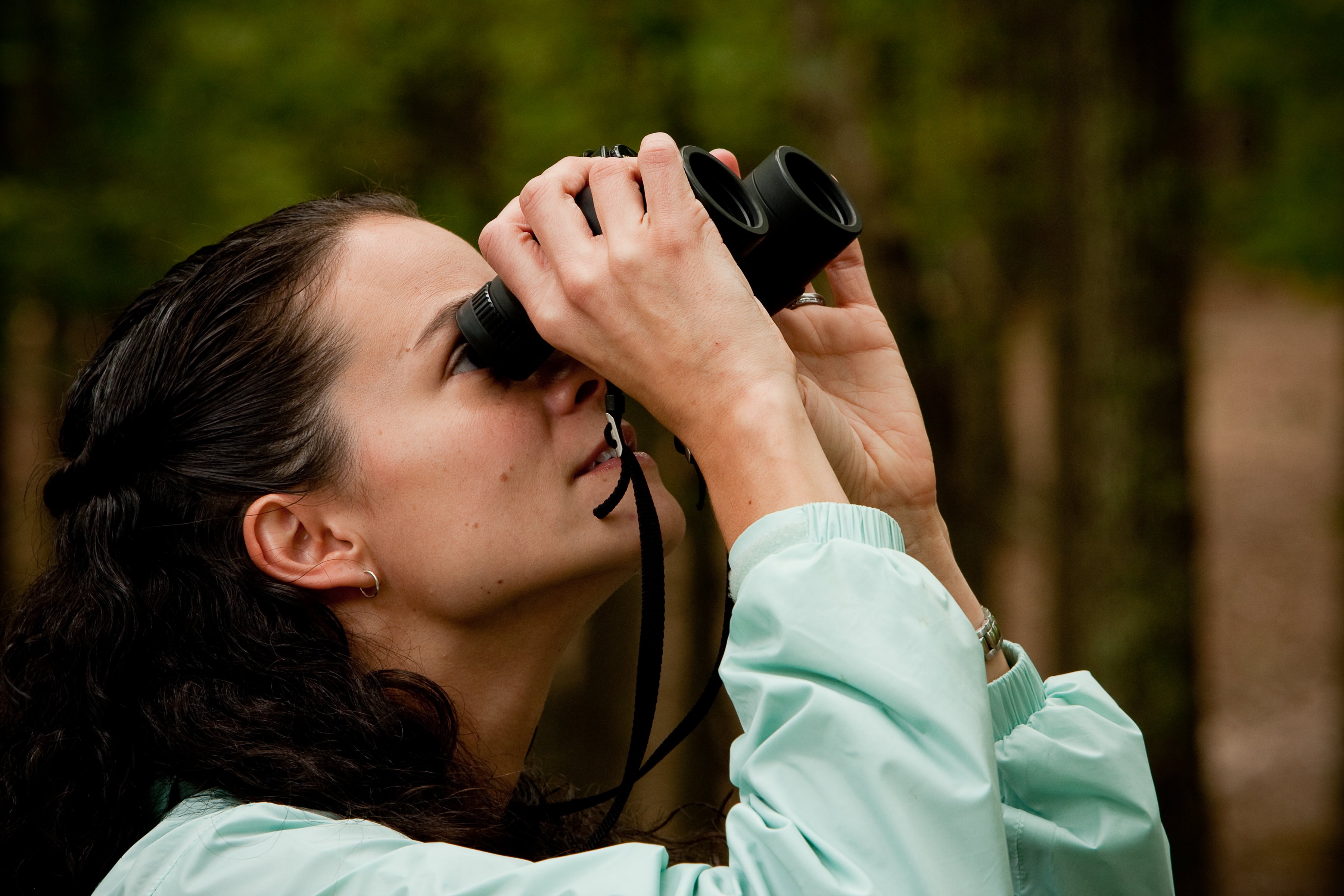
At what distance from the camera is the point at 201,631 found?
1722mm

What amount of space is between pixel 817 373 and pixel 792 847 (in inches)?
43.3

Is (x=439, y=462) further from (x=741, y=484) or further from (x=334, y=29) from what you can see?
(x=334, y=29)

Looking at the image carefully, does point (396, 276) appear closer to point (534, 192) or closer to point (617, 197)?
point (534, 192)

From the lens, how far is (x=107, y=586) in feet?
5.78

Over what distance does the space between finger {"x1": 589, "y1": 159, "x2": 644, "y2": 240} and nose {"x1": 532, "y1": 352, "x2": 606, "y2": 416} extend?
1.09 feet

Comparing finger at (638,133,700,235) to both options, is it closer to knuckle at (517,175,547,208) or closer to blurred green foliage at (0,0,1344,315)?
knuckle at (517,175,547,208)

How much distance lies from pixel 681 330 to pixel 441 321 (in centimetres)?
52

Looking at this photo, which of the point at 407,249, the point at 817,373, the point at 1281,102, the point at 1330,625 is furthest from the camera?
the point at 1330,625

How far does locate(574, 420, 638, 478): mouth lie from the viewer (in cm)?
180

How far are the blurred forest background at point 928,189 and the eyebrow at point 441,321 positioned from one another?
257cm

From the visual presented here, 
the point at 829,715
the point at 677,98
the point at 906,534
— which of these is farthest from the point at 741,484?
the point at 677,98

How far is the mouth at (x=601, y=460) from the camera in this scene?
180 centimetres

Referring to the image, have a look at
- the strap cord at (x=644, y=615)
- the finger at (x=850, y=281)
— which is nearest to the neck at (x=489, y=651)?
the strap cord at (x=644, y=615)

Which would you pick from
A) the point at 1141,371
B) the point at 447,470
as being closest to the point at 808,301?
the point at 447,470
